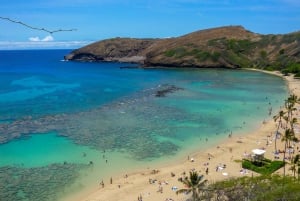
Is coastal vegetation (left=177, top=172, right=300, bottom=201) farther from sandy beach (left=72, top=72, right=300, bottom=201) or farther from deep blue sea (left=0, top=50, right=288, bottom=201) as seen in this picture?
deep blue sea (left=0, top=50, right=288, bottom=201)

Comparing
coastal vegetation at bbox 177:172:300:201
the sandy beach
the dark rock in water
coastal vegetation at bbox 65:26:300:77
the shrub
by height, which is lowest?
the sandy beach

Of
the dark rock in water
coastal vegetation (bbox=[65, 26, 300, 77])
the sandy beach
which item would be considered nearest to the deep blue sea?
the dark rock in water

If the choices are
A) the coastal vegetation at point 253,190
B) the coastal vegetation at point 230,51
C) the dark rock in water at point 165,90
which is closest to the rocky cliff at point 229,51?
the coastal vegetation at point 230,51

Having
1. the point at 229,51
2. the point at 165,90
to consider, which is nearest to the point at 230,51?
A: the point at 229,51

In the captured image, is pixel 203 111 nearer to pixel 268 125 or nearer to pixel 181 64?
pixel 268 125

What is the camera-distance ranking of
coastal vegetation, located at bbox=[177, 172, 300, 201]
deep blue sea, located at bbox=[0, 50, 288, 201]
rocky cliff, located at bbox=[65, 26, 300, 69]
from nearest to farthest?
coastal vegetation, located at bbox=[177, 172, 300, 201]
deep blue sea, located at bbox=[0, 50, 288, 201]
rocky cliff, located at bbox=[65, 26, 300, 69]

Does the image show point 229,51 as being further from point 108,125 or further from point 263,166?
point 263,166
